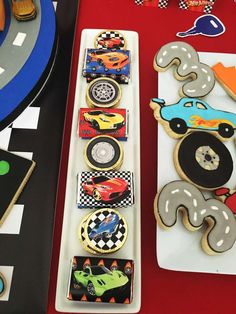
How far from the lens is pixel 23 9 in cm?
129

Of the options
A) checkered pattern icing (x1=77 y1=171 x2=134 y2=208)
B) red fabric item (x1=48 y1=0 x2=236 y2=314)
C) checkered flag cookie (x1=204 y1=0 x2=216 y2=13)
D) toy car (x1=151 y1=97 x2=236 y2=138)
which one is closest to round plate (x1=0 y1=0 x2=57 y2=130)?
red fabric item (x1=48 y1=0 x2=236 y2=314)

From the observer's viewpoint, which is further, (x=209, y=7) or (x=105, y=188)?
(x=209, y=7)

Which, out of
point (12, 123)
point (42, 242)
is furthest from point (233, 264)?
point (12, 123)

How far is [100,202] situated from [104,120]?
34 cm

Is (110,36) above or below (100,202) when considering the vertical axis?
above

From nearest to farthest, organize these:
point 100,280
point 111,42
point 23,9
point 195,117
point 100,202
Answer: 1. point 100,280
2. point 100,202
3. point 195,117
4. point 23,9
5. point 111,42

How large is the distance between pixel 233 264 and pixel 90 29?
1235 millimetres

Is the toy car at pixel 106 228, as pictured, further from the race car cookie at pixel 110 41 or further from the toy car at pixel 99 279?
the race car cookie at pixel 110 41

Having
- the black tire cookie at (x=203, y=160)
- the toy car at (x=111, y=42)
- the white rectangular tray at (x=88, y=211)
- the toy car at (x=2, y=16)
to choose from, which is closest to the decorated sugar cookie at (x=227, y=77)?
the black tire cookie at (x=203, y=160)

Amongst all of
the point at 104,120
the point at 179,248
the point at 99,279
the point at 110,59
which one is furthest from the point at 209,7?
the point at 99,279

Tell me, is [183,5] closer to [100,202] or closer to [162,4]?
[162,4]

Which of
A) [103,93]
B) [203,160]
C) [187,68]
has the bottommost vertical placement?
[203,160]

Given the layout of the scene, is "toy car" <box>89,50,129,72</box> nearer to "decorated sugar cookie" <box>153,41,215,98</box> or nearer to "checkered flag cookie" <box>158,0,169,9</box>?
"decorated sugar cookie" <box>153,41,215,98</box>

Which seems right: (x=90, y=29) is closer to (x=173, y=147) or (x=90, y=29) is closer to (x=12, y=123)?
(x=12, y=123)
